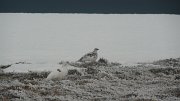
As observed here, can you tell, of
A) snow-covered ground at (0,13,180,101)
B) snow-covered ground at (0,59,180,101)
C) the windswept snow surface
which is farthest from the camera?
the windswept snow surface

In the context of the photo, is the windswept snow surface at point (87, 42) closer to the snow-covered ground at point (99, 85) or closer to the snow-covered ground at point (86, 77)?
the snow-covered ground at point (86, 77)

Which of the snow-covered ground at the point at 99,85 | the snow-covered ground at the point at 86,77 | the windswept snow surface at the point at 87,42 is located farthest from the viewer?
the windswept snow surface at the point at 87,42

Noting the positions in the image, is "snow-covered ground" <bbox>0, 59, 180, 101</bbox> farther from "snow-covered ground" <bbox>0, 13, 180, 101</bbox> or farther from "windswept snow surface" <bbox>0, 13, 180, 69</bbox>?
"windswept snow surface" <bbox>0, 13, 180, 69</bbox>

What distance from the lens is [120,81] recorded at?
20000mm

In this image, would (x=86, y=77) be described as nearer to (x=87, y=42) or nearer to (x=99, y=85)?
(x=99, y=85)

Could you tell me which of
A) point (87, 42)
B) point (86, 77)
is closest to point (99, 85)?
point (86, 77)

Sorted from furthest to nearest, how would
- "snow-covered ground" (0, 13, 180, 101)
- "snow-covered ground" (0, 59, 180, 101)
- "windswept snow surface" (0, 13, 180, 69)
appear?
"windswept snow surface" (0, 13, 180, 69)
"snow-covered ground" (0, 13, 180, 101)
"snow-covered ground" (0, 59, 180, 101)

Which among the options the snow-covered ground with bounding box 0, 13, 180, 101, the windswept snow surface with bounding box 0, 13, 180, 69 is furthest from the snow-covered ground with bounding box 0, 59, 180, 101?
the windswept snow surface with bounding box 0, 13, 180, 69

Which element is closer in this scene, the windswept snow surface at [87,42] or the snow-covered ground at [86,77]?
the snow-covered ground at [86,77]

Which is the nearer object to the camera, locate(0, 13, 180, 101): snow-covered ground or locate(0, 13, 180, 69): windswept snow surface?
locate(0, 13, 180, 101): snow-covered ground

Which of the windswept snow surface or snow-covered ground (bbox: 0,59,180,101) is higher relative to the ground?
the windswept snow surface

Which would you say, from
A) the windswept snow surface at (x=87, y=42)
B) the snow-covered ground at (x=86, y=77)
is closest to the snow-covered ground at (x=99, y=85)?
the snow-covered ground at (x=86, y=77)
